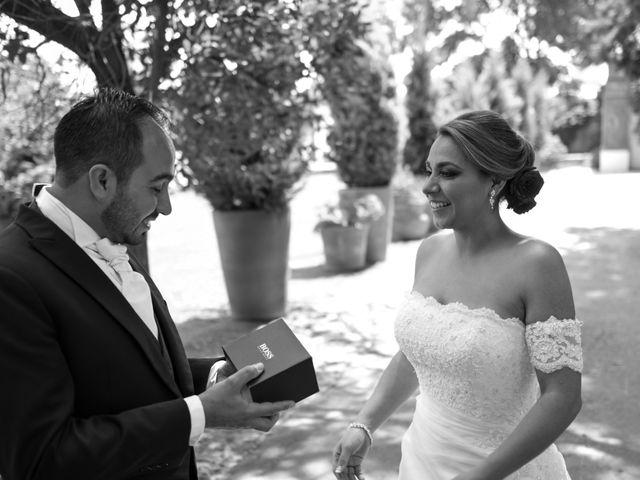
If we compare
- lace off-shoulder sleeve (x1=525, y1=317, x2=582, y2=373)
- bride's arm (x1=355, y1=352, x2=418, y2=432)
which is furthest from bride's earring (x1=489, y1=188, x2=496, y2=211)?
bride's arm (x1=355, y1=352, x2=418, y2=432)

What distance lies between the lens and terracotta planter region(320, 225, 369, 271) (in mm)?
11008

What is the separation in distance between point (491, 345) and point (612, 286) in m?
7.61

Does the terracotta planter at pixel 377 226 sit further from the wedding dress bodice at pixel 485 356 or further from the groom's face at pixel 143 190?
the groom's face at pixel 143 190

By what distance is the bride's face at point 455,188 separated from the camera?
2.56m

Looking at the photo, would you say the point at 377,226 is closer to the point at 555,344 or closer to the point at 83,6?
the point at 83,6

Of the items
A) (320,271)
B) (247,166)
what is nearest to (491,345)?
(247,166)

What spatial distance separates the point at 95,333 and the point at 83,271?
0.18 m

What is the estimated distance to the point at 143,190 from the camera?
2.04 meters

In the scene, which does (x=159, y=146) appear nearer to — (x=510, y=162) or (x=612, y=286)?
(x=510, y=162)

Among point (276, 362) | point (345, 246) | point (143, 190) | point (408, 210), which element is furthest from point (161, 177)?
point (408, 210)

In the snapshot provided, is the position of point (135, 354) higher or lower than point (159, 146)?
lower

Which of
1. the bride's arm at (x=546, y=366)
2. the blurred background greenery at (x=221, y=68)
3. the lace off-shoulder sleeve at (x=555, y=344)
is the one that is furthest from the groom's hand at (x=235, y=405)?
the blurred background greenery at (x=221, y=68)

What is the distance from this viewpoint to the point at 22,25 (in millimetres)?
3787

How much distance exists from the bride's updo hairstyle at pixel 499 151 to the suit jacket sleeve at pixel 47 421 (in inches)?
55.4
